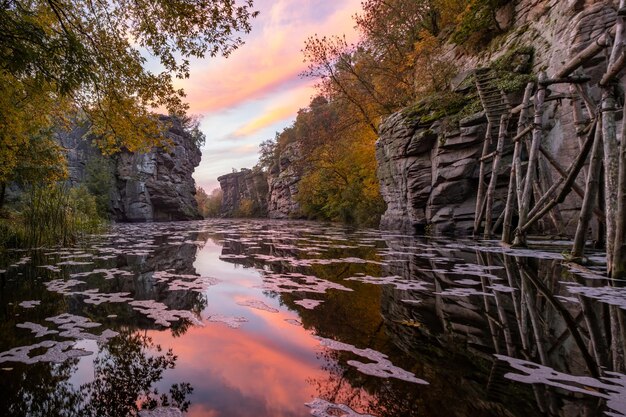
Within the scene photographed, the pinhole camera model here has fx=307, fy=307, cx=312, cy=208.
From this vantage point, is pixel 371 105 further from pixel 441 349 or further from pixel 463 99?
pixel 441 349

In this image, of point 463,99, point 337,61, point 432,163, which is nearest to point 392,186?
point 432,163

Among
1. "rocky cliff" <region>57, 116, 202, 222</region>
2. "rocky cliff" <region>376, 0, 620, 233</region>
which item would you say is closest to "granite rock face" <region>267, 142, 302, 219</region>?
"rocky cliff" <region>57, 116, 202, 222</region>

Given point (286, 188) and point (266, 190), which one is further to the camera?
point (266, 190)

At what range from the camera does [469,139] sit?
43.7 feet

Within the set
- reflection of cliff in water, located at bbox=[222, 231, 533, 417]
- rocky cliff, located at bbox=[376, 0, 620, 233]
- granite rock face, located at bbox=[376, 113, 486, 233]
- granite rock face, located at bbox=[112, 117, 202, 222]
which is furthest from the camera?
granite rock face, located at bbox=[112, 117, 202, 222]

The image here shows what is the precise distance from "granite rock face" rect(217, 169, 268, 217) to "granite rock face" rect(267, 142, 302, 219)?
1011 cm

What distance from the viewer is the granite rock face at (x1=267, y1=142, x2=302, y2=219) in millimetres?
49094

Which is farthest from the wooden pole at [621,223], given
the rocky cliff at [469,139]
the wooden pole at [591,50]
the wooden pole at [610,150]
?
the rocky cliff at [469,139]

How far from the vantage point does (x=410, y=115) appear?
16.6m

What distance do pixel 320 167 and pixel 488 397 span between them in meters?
28.2

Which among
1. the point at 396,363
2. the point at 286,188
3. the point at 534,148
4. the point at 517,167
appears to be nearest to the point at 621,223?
the point at 534,148

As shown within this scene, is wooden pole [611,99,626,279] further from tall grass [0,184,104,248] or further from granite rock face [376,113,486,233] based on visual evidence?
tall grass [0,184,104,248]

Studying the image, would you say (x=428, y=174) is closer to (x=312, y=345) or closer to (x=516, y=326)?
(x=516, y=326)

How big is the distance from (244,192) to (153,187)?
41190 millimetres
